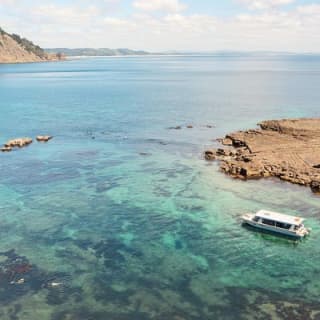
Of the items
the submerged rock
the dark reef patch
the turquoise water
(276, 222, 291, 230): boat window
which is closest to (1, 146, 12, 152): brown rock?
the submerged rock

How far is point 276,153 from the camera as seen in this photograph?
81375 millimetres

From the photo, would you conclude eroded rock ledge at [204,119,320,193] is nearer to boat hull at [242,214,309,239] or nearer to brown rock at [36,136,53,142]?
boat hull at [242,214,309,239]

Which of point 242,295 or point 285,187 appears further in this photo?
point 285,187

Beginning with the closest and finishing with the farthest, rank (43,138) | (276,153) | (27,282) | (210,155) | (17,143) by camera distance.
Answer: (27,282) < (276,153) < (210,155) < (17,143) < (43,138)

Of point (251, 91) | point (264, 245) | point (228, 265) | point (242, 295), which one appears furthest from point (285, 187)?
point (251, 91)

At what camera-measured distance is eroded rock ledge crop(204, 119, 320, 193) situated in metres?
71.8

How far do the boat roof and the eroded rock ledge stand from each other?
14045mm

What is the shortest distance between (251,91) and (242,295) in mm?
160177

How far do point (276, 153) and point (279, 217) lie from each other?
97.5ft

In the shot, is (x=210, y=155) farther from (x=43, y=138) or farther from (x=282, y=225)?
(x=43, y=138)

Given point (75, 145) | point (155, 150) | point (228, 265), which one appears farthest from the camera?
point (75, 145)

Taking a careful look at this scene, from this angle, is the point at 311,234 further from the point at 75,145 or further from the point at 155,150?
the point at 75,145

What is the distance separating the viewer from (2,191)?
219 ft

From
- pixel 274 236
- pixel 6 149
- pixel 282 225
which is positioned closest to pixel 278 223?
pixel 282 225
